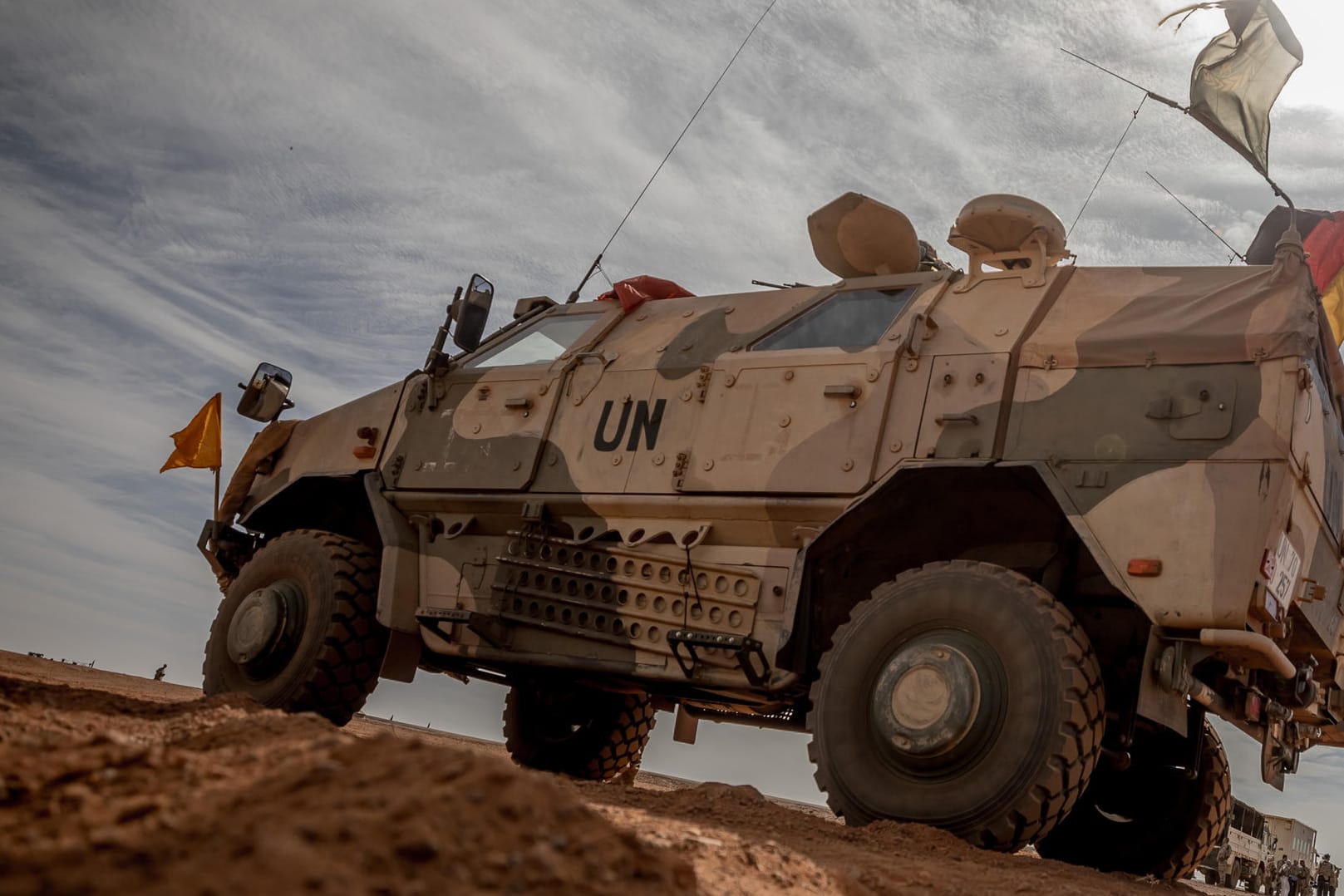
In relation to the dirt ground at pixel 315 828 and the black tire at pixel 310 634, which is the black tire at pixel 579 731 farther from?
the dirt ground at pixel 315 828

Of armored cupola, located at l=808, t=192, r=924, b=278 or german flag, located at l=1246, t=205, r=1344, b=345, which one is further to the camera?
german flag, located at l=1246, t=205, r=1344, b=345

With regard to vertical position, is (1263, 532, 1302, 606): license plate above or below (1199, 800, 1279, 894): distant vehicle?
above

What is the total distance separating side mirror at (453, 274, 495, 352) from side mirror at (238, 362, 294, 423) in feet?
4.37

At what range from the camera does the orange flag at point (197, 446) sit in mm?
7781

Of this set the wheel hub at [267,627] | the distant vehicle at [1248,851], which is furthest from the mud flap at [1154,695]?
the distant vehicle at [1248,851]

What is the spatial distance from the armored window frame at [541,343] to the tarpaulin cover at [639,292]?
0.15 m

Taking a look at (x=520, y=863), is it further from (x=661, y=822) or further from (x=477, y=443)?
(x=477, y=443)

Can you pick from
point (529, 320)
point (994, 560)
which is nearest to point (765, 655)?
point (994, 560)

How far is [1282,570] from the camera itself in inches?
176

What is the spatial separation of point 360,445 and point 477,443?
864 millimetres

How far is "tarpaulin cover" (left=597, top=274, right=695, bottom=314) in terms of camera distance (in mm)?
6891

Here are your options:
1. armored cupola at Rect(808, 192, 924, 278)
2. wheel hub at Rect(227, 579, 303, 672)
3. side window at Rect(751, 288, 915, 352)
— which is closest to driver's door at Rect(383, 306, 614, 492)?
wheel hub at Rect(227, 579, 303, 672)

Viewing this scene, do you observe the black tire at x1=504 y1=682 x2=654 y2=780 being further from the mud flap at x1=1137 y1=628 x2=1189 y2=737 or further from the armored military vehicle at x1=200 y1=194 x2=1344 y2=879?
the mud flap at x1=1137 y1=628 x2=1189 y2=737

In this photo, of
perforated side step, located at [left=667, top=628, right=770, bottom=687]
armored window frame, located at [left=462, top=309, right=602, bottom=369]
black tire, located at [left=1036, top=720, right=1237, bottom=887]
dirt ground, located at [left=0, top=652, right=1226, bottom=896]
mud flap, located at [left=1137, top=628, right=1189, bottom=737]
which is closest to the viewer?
dirt ground, located at [left=0, top=652, right=1226, bottom=896]
